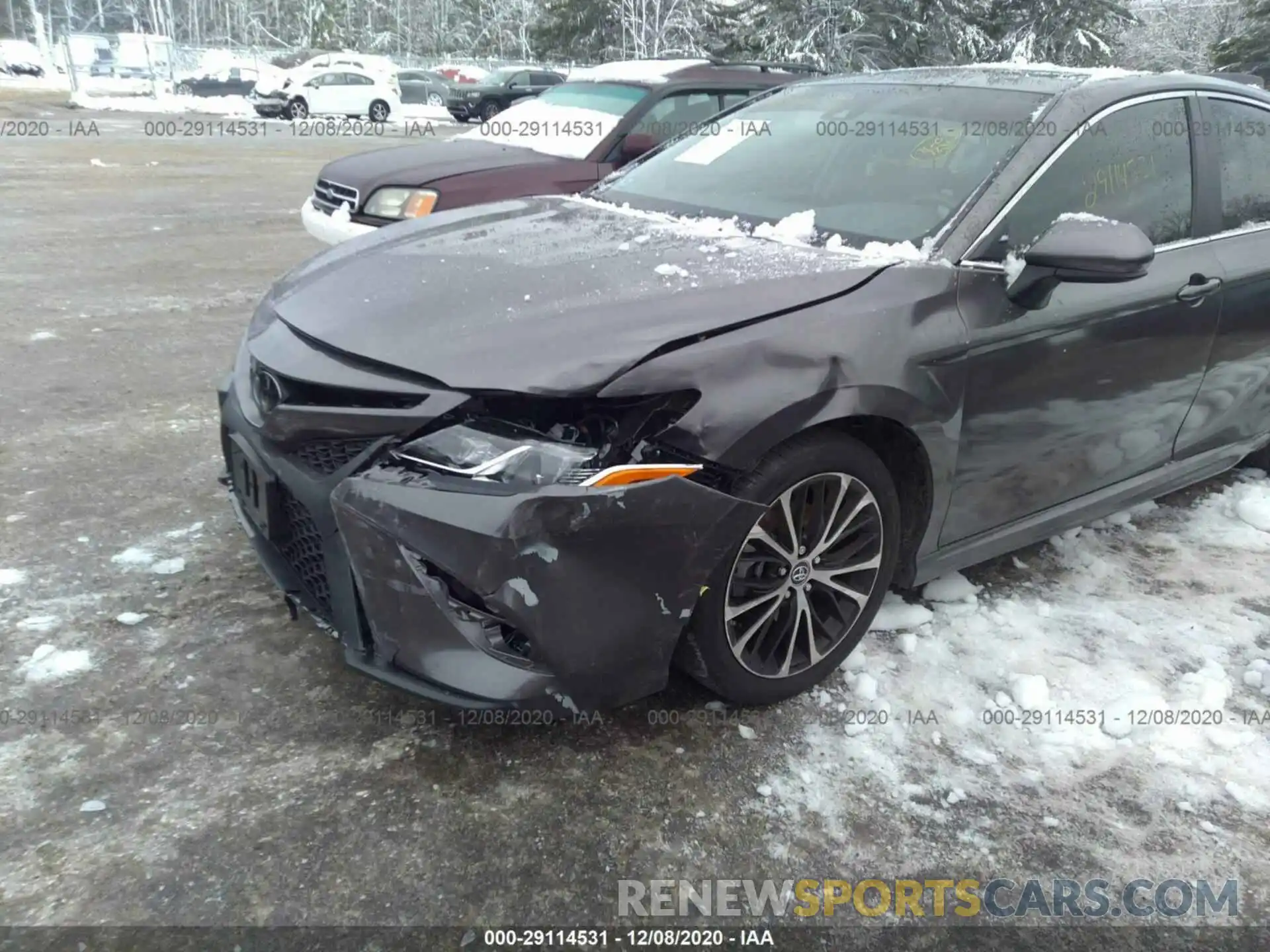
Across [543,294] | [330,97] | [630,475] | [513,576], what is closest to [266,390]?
[543,294]

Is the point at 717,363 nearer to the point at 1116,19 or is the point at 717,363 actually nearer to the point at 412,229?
the point at 412,229

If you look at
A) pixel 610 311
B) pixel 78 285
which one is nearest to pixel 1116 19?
pixel 78 285

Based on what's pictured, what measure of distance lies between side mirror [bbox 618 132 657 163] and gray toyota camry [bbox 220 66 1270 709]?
9.40ft

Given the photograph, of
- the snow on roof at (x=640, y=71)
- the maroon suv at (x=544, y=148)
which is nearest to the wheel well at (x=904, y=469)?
the maroon suv at (x=544, y=148)

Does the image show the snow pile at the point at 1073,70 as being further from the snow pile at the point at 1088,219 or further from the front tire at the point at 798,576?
the front tire at the point at 798,576

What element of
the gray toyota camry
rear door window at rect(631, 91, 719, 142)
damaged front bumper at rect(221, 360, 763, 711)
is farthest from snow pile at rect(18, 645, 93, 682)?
rear door window at rect(631, 91, 719, 142)

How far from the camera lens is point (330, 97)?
26359mm

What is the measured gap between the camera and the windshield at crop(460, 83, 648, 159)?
6.65 m

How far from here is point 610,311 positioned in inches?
90.8

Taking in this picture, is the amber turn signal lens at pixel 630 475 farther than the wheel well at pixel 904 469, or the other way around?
the wheel well at pixel 904 469

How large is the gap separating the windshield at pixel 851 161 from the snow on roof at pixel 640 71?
349 cm

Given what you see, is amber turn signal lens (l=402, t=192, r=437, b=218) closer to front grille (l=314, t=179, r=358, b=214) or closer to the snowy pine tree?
front grille (l=314, t=179, r=358, b=214)

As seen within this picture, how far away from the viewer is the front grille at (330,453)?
7.36 feet

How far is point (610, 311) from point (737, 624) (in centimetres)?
85
